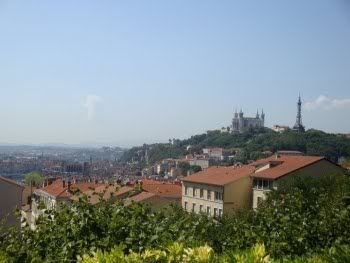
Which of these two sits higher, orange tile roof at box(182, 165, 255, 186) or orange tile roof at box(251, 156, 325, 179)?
orange tile roof at box(251, 156, 325, 179)

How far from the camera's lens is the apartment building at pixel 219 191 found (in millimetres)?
48688

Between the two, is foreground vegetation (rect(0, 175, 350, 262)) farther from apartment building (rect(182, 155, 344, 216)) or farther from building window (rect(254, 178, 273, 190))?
building window (rect(254, 178, 273, 190))

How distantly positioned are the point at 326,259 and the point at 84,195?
163 inches

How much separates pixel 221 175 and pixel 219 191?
3810mm

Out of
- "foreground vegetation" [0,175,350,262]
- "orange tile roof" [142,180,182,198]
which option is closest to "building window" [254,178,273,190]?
"orange tile roof" [142,180,182,198]

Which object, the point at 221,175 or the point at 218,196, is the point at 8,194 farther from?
the point at 221,175

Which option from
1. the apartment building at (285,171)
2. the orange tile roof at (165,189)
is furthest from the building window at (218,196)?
the orange tile roof at (165,189)

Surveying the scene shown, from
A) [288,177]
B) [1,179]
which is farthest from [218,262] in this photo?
[1,179]

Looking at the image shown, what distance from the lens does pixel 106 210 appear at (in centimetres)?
759

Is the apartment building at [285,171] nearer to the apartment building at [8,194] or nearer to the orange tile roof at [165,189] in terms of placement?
the orange tile roof at [165,189]

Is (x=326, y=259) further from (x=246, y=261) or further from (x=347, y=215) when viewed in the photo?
(x=347, y=215)

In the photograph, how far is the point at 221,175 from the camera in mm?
53188

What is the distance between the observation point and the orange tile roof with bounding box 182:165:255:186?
49781 millimetres

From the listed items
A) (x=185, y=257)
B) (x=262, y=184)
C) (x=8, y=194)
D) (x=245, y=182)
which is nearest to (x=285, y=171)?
(x=262, y=184)
